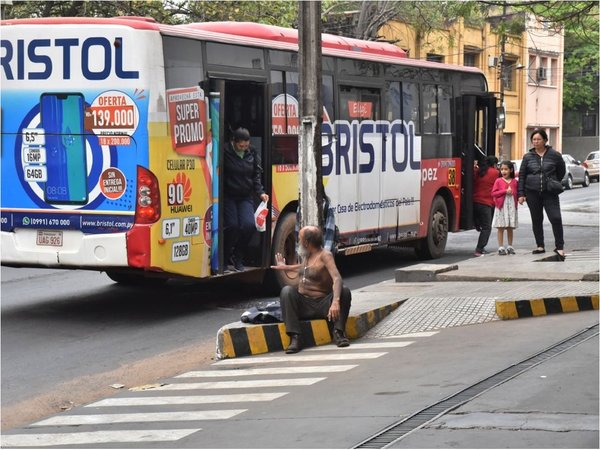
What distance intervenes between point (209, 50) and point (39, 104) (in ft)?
6.83

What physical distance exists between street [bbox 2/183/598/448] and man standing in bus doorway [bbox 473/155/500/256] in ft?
10.8

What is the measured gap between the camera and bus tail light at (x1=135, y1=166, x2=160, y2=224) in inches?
483

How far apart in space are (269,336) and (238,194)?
10.2ft

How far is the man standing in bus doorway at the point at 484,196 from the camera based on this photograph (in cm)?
1978

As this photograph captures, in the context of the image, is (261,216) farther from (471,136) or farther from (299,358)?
(471,136)

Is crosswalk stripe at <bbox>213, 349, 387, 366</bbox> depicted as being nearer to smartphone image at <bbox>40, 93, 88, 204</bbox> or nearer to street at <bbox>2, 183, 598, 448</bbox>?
street at <bbox>2, 183, 598, 448</bbox>

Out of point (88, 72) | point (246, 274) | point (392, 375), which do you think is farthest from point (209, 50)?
point (392, 375)

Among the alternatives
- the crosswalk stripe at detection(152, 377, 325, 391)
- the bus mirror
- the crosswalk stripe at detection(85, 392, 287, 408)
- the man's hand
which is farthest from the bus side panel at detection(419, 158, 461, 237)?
the crosswalk stripe at detection(85, 392, 287, 408)

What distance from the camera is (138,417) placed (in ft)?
27.4

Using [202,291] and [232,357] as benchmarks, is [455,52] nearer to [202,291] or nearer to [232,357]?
[202,291]

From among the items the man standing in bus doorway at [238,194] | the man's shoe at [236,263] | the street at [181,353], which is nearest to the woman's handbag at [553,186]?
the street at [181,353]

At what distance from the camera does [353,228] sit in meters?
16.5

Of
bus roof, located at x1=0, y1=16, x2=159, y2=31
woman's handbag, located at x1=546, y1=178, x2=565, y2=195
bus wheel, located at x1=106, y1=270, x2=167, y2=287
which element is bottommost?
bus wheel, located at x1=106, y1=270, x2=167, y2=287

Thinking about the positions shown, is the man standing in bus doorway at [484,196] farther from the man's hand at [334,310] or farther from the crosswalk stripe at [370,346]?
the man's hand at [334,310]
